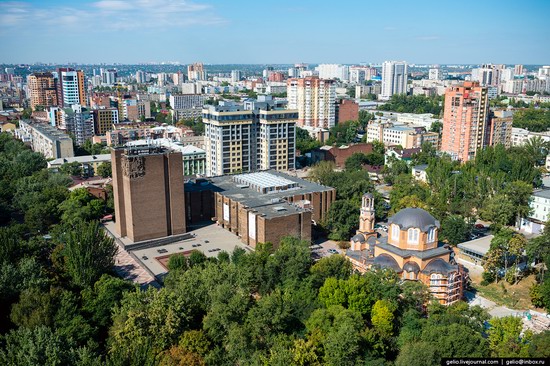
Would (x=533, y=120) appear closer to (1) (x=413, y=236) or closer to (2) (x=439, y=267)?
(1) (x=413, y=236)

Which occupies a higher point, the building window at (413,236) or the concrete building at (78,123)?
the concrete building at (78,123)

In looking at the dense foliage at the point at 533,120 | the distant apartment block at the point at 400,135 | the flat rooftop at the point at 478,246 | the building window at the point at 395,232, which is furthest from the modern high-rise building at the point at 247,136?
the dense foliage at the point at 533,120

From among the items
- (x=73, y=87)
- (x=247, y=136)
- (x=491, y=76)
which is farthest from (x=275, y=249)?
(x=491, y=76)

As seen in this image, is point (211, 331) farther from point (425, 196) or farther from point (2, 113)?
point (2, 113)

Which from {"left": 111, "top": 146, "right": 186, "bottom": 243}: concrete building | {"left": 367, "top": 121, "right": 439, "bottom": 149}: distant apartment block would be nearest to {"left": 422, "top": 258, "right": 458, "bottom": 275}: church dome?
{"left": 111, "top": 146, "right": 186, "bottom": 243}: concrete building

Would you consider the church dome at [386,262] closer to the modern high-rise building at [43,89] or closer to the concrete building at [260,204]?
the concrete building at [260,204]

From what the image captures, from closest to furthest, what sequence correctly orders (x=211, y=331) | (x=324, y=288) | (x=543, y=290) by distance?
(x=211, y=331)
(x=324, y=288)
(x=543, y=290)

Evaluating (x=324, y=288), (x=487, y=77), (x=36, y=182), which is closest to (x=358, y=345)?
(x=324, y=288)
